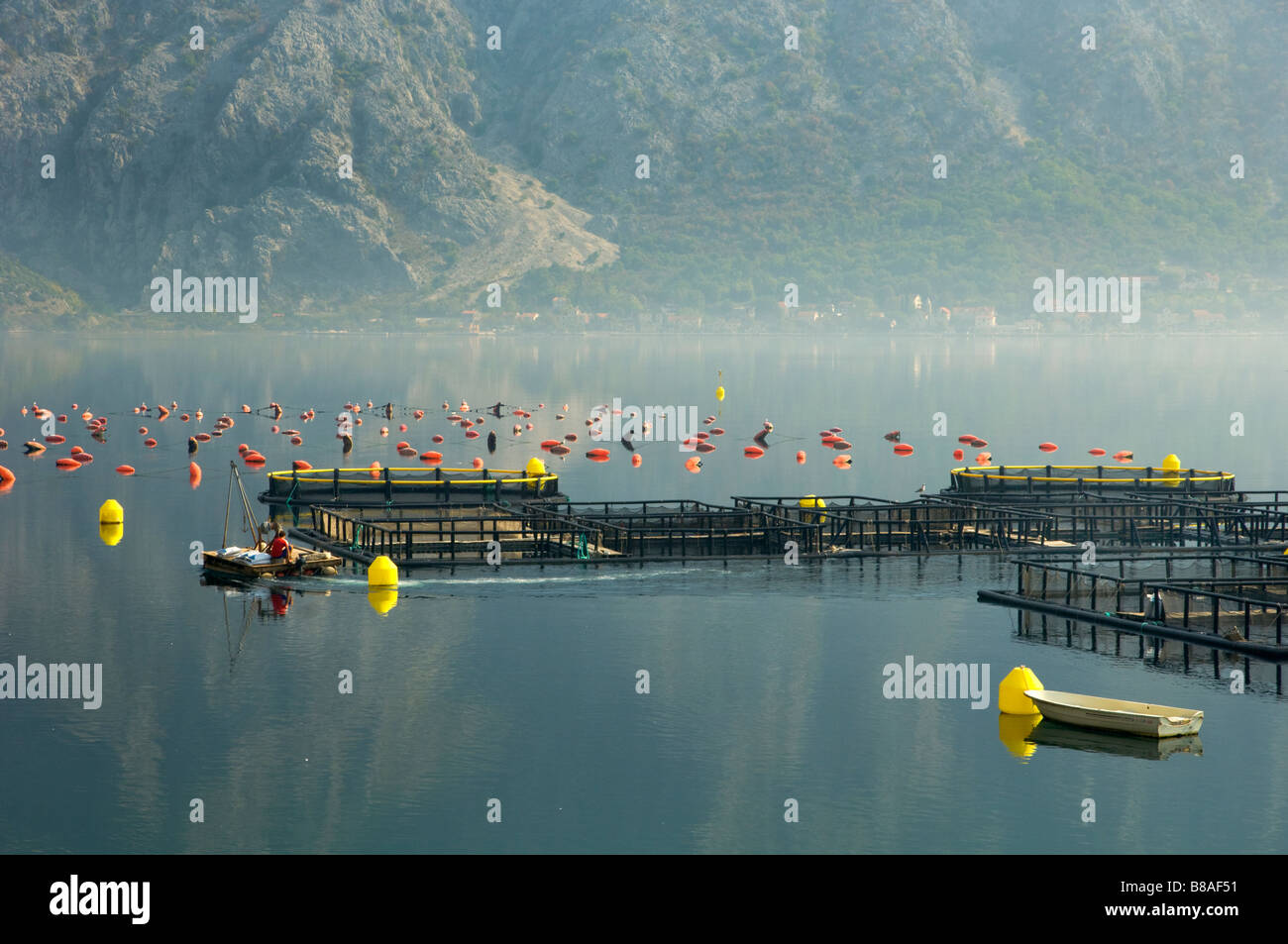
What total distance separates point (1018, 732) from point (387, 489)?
146ft

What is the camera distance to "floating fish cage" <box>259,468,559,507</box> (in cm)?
8628

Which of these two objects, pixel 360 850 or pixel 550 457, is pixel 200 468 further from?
pixel 360 850

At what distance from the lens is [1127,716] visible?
4694cm

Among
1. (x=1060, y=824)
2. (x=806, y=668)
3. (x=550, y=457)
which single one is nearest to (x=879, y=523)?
(x=806, y=668)

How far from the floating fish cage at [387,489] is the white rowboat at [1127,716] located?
42857 millimetres

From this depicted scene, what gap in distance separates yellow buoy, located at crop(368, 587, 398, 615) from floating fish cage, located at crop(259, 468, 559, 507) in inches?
715

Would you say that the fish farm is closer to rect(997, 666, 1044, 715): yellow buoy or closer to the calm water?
the calm water

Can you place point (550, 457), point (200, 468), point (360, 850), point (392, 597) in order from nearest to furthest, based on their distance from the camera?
point (360, 850) → point (392, 597) → point (200, 468) → point (550, 457)

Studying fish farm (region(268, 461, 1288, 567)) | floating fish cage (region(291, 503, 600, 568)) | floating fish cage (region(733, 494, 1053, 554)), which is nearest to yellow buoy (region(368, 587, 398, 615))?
floating fish cage (region(291, 503, 600, 568))
